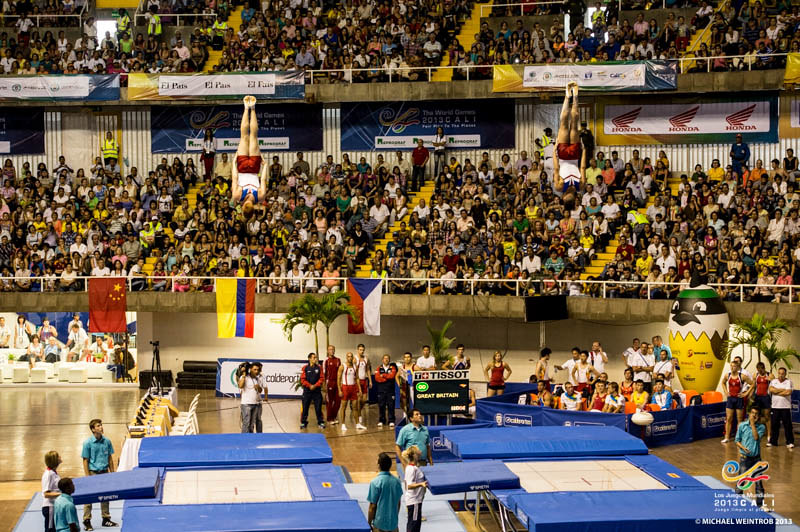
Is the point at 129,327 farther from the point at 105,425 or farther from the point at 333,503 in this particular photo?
the point at 333,503

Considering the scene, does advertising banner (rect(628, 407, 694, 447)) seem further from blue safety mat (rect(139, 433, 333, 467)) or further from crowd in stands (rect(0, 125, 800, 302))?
blue safety mat (rect(139, 433, 333, 467))

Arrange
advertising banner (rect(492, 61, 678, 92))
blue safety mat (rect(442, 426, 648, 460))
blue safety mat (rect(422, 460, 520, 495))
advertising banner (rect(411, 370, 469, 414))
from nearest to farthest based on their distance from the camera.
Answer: blue safety mat (rect(422, 460, 520, 495)) < blue safety mat (rect(442, 426, 648, 460)) < advertising banner (rect(411, 370, 469, 414)) < advertising banner (rect(492, 61, 678, 92))

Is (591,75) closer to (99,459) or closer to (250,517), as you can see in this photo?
(99,459)

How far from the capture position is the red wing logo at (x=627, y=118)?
30542 mm

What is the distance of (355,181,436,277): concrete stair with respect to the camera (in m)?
26.6

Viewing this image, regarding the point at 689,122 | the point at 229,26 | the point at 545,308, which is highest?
the point at 229,26

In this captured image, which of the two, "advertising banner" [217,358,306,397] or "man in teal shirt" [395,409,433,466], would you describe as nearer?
"man in teal shirt" [395,409,433,466]

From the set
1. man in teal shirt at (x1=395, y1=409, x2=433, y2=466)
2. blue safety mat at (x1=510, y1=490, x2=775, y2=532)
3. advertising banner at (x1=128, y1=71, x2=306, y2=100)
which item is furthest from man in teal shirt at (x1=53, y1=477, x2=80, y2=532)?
advertising banner at (x1=128, y1=71, x2=306, y2=100)

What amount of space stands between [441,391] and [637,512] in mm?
6791

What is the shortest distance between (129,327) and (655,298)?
13806 mm

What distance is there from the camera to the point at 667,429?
1864 centimetres

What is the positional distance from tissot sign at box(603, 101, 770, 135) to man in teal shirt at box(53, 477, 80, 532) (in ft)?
75.9

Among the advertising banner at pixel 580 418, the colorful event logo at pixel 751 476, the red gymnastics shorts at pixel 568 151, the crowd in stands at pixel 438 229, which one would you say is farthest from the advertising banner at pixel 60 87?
the colorful event logo at pixel 751 476

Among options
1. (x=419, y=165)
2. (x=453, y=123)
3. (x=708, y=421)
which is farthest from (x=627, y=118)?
(x=708, y=421)
